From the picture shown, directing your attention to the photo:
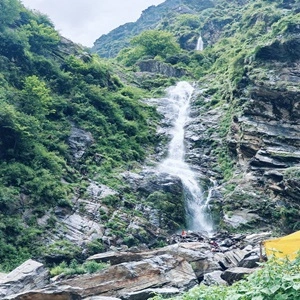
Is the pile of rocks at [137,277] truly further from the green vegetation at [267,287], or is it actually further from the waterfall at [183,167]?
the waterfall at [183,167]

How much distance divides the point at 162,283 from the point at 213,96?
2739cm

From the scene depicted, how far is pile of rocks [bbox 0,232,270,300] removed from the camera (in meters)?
8.97

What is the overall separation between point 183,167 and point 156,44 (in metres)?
30.1

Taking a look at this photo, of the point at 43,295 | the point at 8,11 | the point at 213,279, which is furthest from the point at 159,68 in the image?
the point at 43,295

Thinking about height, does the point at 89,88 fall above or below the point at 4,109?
above

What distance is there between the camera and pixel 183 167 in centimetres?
2667

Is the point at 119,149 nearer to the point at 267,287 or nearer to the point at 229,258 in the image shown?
the point at 229,258

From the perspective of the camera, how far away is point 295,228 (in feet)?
64.8

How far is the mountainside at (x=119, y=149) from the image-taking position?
1791 centimetres

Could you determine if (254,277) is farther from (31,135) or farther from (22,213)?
(31,135)

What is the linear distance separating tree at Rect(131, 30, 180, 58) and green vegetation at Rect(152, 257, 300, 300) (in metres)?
48.9

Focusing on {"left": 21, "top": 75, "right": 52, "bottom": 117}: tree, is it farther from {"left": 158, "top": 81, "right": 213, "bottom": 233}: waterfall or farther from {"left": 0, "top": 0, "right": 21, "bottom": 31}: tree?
{"left": 158, "top": 81, "right": 213, "bottom": 233}: waterfall

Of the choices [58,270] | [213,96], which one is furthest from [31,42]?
[58,270]

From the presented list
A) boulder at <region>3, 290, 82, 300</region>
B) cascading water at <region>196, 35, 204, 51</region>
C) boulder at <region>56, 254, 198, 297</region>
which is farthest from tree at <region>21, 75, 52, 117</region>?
cascading water at <region>196, 35, 204, 51</region>
